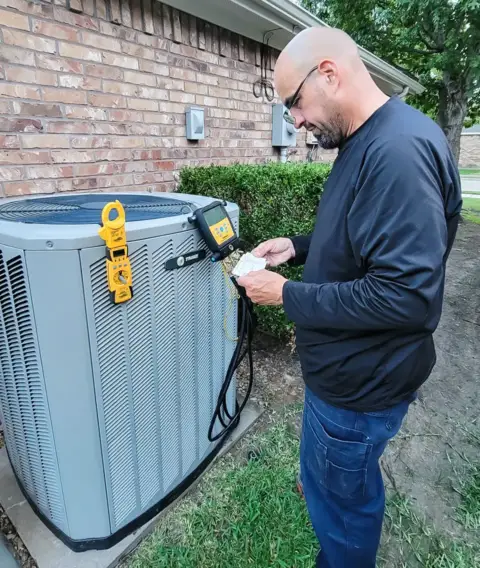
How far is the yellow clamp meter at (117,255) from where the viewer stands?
1031 mm

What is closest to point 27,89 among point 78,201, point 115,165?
point 115,165

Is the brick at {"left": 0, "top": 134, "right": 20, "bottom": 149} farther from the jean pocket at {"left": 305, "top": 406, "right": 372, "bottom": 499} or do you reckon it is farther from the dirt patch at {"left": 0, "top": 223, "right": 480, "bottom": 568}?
the jean pocket at {"left": 305, "top": 406, "right": 372, "bottom": 499}

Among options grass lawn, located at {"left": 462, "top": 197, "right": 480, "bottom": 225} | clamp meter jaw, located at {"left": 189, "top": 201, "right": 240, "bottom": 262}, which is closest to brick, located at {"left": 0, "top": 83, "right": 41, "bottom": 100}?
clamp meter jaw, located at {"left": 189, "top": 201, "right": 240, "bottom": 262}

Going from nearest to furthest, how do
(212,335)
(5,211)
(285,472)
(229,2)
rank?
(5,211), (212,335), (285,472), (229,2)

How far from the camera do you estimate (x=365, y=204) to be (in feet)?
Answer: 2.91

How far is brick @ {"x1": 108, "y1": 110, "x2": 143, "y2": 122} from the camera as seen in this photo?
7.97ft

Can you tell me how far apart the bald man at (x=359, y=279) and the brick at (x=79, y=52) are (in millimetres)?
1662

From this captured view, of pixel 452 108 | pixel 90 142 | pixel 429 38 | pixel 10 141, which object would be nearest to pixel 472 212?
pixel 452 108

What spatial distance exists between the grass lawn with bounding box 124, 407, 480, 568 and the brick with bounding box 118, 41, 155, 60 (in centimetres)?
256

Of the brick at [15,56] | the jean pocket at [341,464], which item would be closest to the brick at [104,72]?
the brick at [15,56]

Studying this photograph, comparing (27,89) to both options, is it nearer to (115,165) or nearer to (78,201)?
(115,165)

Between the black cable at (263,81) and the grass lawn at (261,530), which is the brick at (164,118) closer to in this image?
the black cable at (263,81)


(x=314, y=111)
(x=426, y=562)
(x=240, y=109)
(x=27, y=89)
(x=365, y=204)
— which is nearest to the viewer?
(x=365, y=204)

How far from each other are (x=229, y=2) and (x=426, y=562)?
346 cm
